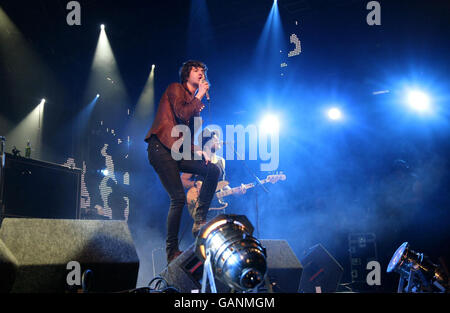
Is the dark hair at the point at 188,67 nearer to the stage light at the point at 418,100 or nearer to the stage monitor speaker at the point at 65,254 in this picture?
the stage monitor speaker at the point at 65,254

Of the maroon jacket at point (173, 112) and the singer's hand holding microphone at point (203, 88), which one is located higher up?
the singer's hand holding microphone at point (203, 88)

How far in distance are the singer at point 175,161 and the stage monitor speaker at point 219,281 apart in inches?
11.5

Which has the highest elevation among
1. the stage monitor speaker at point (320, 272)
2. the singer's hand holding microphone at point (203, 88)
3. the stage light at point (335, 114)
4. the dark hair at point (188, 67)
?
the stage light at point (335, 114)

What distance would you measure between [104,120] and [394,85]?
18.7 feet

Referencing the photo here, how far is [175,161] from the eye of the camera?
3447 mm

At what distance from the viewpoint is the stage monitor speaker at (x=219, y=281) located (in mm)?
2934

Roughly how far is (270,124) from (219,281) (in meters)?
5.79

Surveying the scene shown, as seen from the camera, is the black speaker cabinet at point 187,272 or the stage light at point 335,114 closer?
the black speaker cabinet at point 187,272

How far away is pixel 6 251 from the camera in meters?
2.31

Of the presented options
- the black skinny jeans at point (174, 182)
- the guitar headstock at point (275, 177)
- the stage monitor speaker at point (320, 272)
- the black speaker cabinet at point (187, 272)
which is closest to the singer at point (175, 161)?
the black skinny jeans at point (174, 182)

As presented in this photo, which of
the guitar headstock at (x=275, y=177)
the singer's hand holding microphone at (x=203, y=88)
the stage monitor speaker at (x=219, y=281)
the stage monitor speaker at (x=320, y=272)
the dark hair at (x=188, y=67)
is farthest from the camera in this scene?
the guitar headstock at (x=275, y=177)

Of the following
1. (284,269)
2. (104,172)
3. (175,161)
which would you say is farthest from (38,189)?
(284,269)
